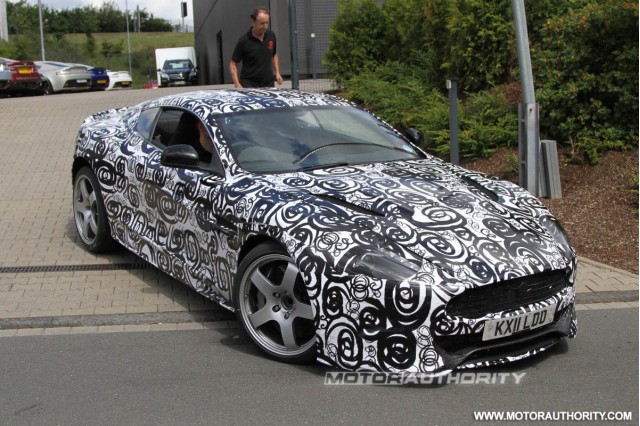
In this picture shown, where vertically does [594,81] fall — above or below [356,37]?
below

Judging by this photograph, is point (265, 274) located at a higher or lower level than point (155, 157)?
lower

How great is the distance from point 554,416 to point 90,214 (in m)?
4.65

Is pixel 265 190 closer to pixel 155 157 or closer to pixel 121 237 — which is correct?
pixel 155 157

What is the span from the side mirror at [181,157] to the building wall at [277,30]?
1456 centimetres

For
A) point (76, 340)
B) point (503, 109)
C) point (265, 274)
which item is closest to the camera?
point (265, 274)

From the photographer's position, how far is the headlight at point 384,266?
14.6 feet

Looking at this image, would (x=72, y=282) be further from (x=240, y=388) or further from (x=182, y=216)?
(x=240, y=388)

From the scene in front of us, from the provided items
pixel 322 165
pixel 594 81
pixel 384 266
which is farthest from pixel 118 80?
pixel 384 266

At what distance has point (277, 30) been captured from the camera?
27.1m

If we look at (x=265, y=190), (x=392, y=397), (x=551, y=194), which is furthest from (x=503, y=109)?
(x=392, y=397)

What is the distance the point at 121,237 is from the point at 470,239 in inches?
130

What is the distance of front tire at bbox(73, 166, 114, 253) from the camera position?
7234mm

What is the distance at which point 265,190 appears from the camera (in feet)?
17.3

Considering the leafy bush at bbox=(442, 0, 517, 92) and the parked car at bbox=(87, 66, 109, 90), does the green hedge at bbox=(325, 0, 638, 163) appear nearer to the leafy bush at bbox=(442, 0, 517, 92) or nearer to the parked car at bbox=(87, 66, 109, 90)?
the leafy bush at bbox=(442, 0, 517, 92)
